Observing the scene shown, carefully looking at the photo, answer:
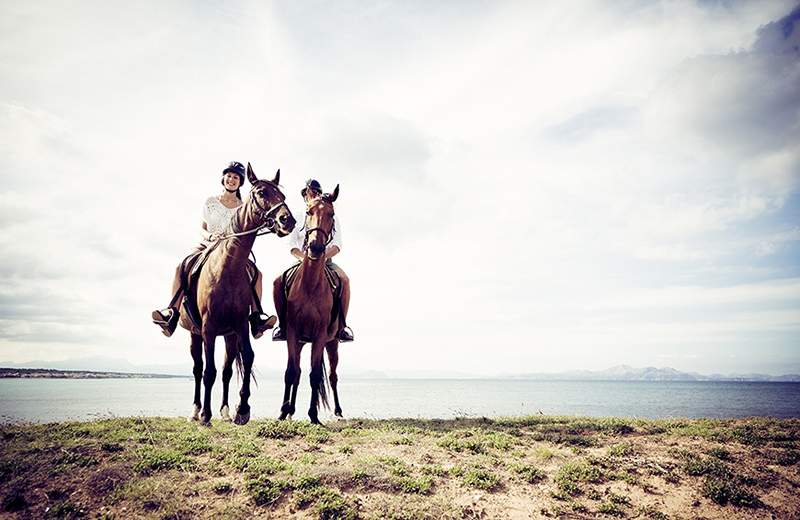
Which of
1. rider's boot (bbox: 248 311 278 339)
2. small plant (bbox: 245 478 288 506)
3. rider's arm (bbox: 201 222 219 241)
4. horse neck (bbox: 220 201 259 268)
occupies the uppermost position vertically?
rider's arm (bbox: 201 222 219 241)

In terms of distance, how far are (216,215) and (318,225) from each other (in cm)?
261

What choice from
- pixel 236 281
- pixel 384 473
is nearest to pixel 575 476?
pixel 384 473

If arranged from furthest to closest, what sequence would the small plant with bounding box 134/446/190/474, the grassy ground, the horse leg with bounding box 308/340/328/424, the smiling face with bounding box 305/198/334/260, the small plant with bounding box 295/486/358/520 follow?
the horse leg with bounding box 308/340/328/424
the smiling face with bounding box 305/198/334/260
the small plant with bounding box 134/446/190/474
the grassy ground
the small plant with bounding box 295/486/358/520

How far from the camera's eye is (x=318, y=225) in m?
8.29

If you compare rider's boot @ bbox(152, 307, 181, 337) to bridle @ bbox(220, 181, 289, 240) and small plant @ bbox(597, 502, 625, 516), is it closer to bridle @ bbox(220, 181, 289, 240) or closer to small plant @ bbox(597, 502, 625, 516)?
bridle @ bbox(220, 181, 289, 240)

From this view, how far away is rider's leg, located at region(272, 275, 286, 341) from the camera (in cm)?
973

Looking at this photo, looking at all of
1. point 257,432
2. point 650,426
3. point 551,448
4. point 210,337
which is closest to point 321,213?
point 210,337

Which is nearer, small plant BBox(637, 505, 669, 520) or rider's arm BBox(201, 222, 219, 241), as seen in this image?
small plant BBox(637, 505, 669, 520)

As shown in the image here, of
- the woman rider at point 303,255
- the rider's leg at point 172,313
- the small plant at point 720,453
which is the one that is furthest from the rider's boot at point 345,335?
the small plant at point 720,453

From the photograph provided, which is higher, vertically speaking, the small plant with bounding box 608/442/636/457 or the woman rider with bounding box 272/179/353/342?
the woman rider with bounding box 272/179/353/342

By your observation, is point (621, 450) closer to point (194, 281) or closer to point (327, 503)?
point (327, 503)

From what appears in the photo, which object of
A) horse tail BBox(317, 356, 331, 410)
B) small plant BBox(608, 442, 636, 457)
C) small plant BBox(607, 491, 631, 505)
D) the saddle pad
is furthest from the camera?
horse tail BBox(317, 356, 331, 410)

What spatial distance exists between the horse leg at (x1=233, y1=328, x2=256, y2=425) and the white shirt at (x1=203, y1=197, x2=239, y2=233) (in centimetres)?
242

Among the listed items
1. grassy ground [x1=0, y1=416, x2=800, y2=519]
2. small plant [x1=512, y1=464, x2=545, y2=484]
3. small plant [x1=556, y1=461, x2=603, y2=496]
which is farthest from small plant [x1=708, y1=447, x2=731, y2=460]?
small plant [x1=512, y1=464, x2=545, y2=484]
